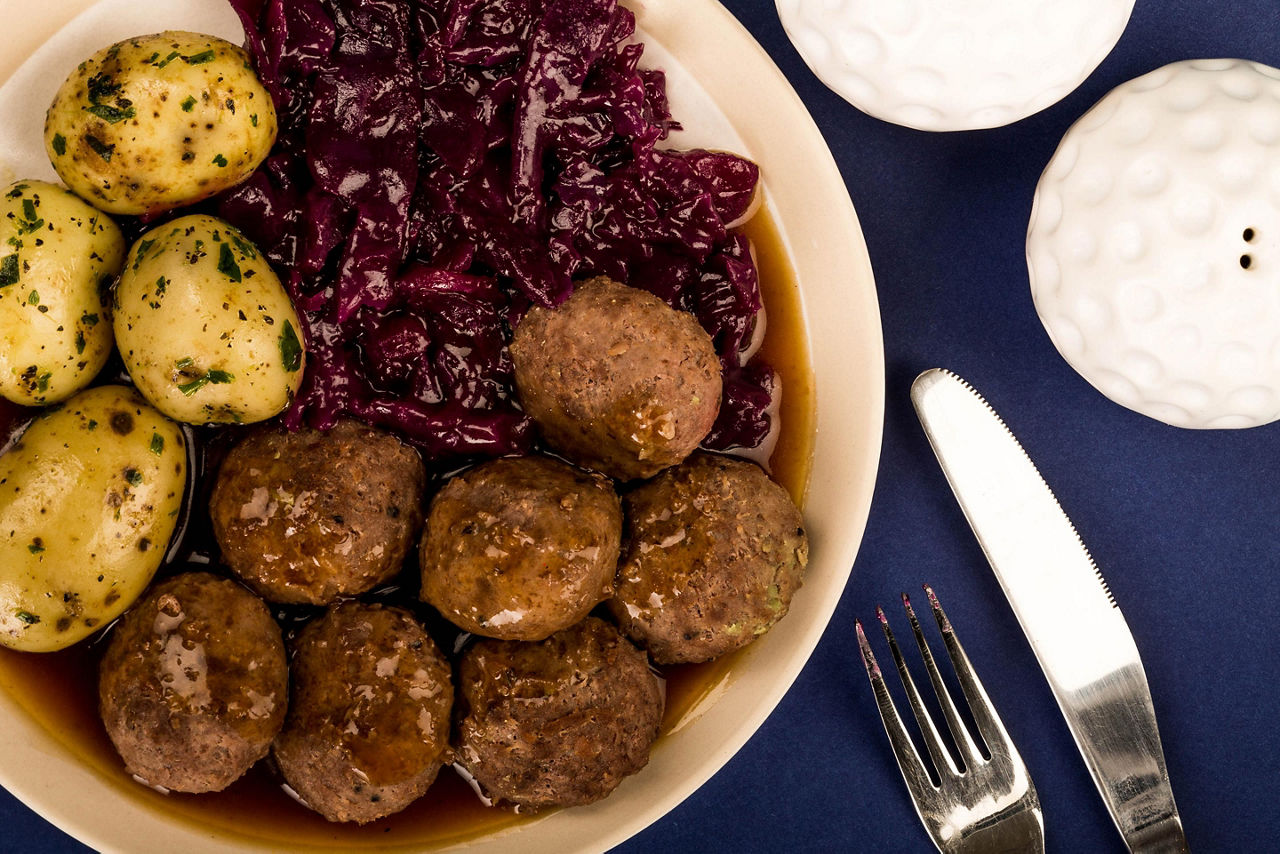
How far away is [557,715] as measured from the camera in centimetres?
212

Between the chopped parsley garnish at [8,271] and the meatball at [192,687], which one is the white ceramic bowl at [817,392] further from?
the chopped parsley garnish at [8,271]

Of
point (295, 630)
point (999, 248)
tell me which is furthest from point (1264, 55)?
point (295, 630)

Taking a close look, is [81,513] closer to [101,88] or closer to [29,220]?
[29,220]

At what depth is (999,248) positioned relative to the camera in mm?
2777

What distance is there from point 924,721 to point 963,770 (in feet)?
0.74

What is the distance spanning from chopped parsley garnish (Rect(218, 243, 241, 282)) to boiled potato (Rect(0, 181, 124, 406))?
33 cm

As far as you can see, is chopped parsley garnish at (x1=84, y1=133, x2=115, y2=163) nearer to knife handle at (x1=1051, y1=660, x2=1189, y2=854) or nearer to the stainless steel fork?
the stainless steel fork

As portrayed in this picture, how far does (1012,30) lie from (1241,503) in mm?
1696

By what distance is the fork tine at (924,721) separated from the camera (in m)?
2.62

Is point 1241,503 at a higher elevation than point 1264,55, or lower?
lower

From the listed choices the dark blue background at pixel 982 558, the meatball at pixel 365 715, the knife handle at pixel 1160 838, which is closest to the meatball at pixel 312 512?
the meatball at pixel 365 715

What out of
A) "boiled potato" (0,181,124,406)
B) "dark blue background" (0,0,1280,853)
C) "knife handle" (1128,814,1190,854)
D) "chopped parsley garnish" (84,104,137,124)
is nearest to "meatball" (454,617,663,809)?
"dark blue background" (0,0,1280,853)

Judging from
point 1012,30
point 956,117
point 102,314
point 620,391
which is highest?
point 1012,30

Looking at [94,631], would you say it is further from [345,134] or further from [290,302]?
[345,134]
